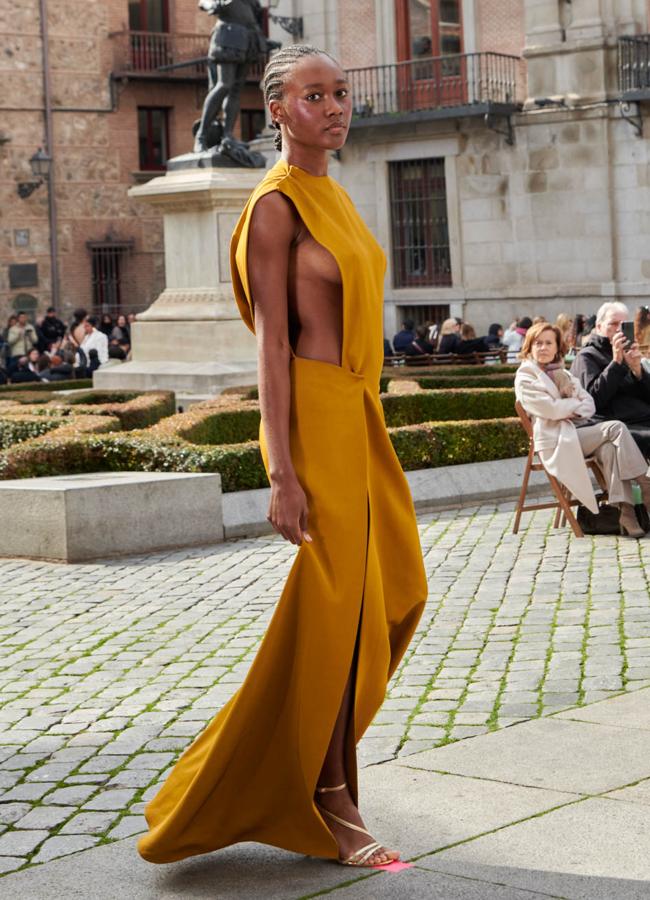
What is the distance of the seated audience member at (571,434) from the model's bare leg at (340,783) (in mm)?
6089

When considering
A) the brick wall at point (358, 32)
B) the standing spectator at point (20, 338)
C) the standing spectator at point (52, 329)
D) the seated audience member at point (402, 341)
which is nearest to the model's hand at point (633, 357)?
the seated audience member at point (402, 341)

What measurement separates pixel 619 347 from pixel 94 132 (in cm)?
3068

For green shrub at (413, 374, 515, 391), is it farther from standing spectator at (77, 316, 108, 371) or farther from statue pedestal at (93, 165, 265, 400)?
standing spectator at (77, 316, 108, 371)

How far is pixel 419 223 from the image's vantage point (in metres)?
30.9

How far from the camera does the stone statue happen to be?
56.5 ft

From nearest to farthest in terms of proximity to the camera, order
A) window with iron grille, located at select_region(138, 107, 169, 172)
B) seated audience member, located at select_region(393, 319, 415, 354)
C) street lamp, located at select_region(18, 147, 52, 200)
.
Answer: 1. seated audience member, located at select_region(393, 319, 415, 354)
2. street lamp, located at select_region(18, 147, 52, 200)
3. window with iron grille, located at select_region(138, 107, 169, 172)

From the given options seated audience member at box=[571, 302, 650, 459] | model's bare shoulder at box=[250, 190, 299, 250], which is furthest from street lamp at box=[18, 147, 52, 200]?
model's bare shoulder at box=[250, 190, 299, 250]

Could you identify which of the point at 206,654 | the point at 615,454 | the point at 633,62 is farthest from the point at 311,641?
the point at 633,62

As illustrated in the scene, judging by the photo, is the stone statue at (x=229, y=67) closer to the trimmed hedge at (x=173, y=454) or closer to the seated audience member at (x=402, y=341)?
the trimmed hedge at (x=173, y=454)

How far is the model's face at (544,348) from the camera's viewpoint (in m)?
10.4

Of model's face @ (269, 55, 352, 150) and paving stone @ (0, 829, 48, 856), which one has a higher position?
model's face @ (269, 55, 352, 150)

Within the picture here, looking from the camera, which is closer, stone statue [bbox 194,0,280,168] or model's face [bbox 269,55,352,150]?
model's face [bbox 269,55,352,150]

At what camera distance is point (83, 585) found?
9070 millimetres

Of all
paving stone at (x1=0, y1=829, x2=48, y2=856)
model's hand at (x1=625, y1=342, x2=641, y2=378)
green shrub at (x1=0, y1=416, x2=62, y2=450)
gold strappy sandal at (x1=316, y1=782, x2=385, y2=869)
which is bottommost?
paving stone at (x1=0, y1=829, x2=48, y2=856)
